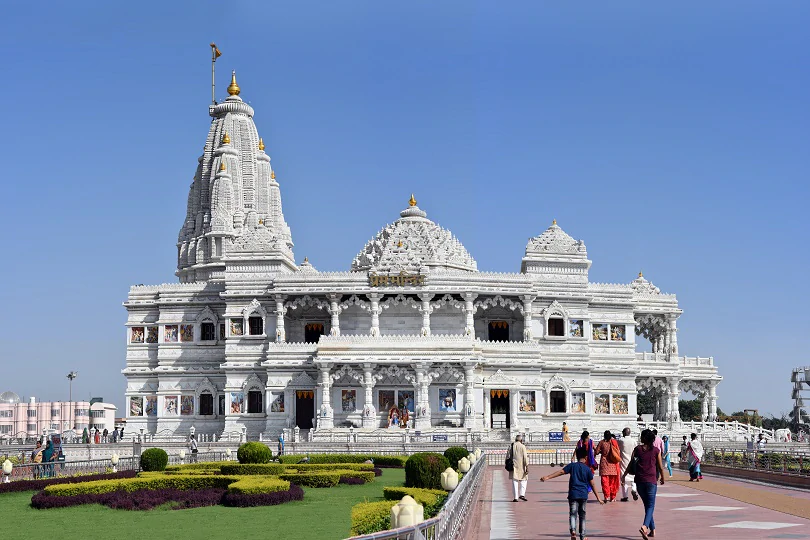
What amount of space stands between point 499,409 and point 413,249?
36.2ft

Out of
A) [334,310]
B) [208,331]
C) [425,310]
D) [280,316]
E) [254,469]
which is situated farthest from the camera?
[208,331]

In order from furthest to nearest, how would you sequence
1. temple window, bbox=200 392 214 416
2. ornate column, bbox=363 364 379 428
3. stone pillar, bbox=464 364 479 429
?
temple window, bbox=200 392 214 416
ornate column, bbox=363 364 379 428
stone pillar, bbox=464 364 479 429

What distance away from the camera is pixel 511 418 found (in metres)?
62.7

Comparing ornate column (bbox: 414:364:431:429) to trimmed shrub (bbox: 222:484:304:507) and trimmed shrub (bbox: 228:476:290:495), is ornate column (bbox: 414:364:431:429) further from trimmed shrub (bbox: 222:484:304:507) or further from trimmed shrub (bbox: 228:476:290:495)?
trimmed shrub (bbox: 222:484:304:507)

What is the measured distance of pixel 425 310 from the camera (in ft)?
208

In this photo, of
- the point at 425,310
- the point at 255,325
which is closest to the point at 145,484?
the point at 425,310

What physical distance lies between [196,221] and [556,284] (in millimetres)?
27587

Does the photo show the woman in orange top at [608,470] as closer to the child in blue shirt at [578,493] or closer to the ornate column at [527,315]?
the child in blue shirt at [578,493]

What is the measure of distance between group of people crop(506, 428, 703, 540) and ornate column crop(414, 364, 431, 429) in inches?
1014

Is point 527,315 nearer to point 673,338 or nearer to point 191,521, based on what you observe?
point 673,338

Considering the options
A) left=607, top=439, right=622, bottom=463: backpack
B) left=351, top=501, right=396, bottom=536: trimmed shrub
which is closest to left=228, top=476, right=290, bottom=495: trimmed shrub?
left=351, top=501, right=396, bottom=536: trimmed shrub

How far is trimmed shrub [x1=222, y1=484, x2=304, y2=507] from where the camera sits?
2666cm

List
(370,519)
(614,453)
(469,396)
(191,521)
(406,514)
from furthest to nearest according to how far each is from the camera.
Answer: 1. (469,396)
2. (614,453)
3. (191,521)
4. (370,519)
5. (406,514)

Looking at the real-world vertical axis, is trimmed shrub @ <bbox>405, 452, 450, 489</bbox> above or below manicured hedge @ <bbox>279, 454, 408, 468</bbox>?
above
